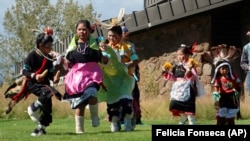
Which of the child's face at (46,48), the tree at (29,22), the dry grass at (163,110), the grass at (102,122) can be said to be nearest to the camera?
the grass at (102,122)

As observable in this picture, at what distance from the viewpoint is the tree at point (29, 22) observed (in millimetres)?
43344

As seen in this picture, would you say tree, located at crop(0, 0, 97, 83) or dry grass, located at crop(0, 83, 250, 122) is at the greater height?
tree, located at crop(0, 0, 97, 83)

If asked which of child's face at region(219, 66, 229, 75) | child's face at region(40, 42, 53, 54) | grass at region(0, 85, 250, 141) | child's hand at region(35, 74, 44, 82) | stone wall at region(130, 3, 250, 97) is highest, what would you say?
stone wall at region(130, 3, 250, 97)

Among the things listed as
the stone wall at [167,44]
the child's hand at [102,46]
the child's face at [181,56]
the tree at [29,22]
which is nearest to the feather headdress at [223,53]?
the child's face at [181,56]

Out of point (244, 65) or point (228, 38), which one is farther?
point (228, 38)

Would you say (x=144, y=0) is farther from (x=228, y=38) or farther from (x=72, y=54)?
(x=72, y=54)

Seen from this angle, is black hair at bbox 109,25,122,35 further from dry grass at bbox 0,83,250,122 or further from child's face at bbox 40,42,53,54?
dry grass at bbox 0,83,250,122

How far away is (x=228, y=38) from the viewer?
1955 cm

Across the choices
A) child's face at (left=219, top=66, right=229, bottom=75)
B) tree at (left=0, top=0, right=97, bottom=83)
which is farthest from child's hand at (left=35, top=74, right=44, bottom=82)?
tree at (left=0, top=0, right=97, bottom=83)

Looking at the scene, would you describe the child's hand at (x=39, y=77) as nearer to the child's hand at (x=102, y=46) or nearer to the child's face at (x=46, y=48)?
the child's face at (x=46, y=48)

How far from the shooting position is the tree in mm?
43344

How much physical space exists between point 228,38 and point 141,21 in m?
2.71

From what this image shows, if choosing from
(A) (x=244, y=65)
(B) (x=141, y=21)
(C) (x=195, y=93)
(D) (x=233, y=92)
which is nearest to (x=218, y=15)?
(B) (x=141, y=21)

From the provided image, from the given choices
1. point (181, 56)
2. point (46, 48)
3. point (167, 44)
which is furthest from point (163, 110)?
point (46, 48)
